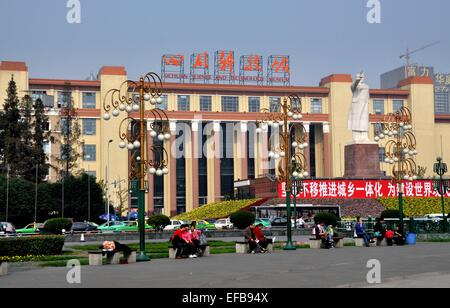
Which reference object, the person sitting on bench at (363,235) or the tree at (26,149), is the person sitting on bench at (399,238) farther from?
the tree at (26,149)

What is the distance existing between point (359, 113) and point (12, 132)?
31896 mm

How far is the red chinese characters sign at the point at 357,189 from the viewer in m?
64.1

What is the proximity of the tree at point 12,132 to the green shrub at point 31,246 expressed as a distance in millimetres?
38989

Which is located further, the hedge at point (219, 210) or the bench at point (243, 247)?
the hedge at point (219, 210)

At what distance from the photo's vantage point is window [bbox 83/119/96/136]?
95188 mm

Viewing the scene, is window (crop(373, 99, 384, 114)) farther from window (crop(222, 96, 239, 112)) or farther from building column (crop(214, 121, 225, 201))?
building column (crop(214, 121, 225, 201))

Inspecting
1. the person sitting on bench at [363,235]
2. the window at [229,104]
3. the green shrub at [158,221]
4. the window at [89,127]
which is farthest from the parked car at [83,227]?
the window at [229,104]

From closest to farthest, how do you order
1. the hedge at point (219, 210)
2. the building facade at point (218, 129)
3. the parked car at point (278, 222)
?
the parked car at point (278, 222) → the hedge at point (219, 210) → the building facade at point (218, 129)

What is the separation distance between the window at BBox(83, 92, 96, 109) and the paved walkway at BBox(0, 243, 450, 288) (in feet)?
245

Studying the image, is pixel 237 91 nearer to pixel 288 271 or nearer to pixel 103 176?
pixel 103 176

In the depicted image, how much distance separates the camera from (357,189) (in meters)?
64.1

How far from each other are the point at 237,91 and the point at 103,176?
75.1 ft
